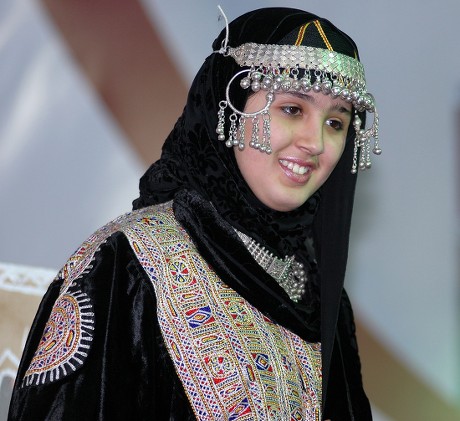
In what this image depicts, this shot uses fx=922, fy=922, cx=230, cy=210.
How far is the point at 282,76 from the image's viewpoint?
1.70 meters

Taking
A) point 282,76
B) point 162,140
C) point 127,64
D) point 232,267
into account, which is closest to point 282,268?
point 232,267

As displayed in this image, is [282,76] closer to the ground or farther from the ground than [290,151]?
farther from the ground

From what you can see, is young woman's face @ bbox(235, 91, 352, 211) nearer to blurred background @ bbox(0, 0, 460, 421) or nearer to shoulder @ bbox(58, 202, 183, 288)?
shoulder @ bbox(58, 202, 183, 288)

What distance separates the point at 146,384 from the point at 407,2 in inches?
66.8

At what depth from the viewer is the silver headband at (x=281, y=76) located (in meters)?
1.70

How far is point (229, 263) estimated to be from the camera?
5.56ft

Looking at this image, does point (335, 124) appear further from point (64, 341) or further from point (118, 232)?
point (64, 341)

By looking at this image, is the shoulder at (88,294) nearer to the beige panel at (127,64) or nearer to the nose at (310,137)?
the nose at (310,137)

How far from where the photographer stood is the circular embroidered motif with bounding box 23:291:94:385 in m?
1.46

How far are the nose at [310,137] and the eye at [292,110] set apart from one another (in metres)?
0.03

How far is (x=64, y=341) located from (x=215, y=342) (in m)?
0.27

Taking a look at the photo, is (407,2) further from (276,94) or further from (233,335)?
(233,335)

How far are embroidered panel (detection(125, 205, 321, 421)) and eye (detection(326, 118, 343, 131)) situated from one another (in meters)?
0.36

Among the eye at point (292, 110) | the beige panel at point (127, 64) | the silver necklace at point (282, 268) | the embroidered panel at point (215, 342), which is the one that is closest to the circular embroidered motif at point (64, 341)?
the embroidered panel at point (215, 342)
